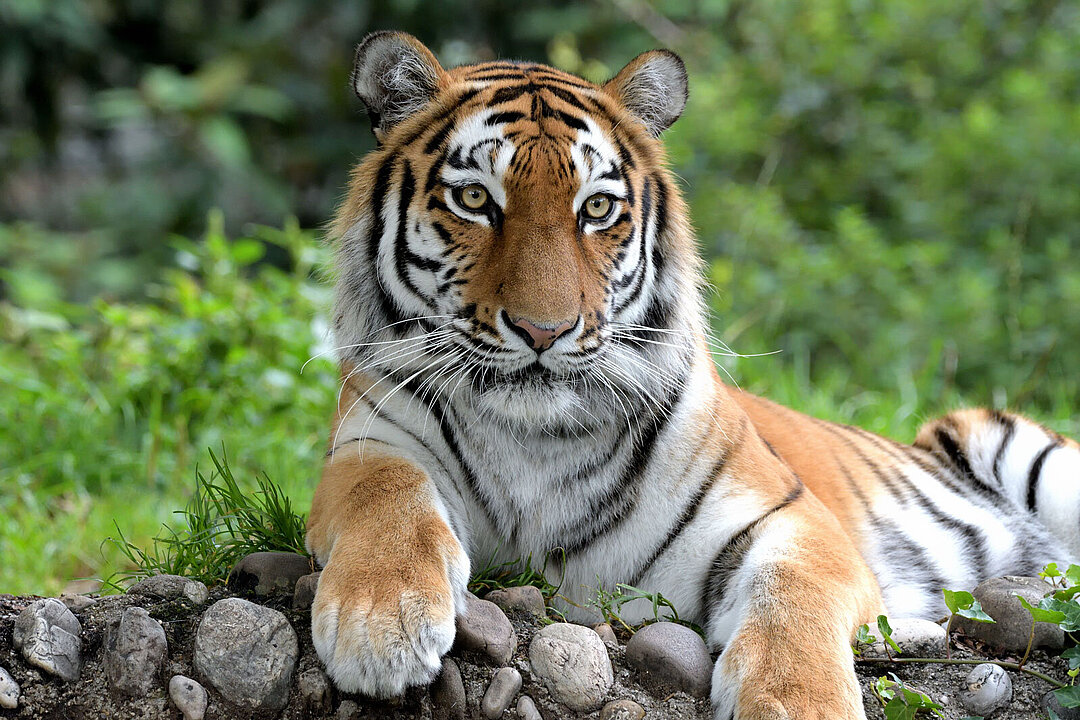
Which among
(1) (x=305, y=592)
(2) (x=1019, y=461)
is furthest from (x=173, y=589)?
(2) (x=1019, y=461)

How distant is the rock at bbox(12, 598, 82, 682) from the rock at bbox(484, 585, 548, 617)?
0.84 m

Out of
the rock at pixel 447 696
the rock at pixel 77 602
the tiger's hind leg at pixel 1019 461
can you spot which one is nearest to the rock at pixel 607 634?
the rock at pixel 447 696

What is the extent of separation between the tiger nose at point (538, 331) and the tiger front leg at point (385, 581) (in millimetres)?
404

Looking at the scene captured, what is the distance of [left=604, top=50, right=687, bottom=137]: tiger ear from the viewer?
2.71 m

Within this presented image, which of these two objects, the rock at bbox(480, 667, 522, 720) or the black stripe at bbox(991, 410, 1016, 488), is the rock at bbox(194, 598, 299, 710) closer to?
the rock at bbox(480, 667, 522, 720)

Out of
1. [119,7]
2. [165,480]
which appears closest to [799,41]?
[165,480]

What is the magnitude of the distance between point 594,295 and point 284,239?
3.18 m

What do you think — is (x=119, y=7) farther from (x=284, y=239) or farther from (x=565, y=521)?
(x=565, y=521)

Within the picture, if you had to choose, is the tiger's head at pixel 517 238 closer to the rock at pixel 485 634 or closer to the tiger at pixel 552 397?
the tiger at pixel 552 397

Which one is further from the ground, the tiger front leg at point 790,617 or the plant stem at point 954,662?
the tiger front leg at point 790,617

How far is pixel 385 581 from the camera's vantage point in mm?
1949

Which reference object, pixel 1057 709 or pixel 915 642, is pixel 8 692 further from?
pixel 1057 709

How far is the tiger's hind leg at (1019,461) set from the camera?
336cm

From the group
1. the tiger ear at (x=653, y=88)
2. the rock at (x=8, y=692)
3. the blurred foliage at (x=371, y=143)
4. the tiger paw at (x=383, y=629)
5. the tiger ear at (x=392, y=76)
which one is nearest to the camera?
the tiger paw at (x=383, y=629)
